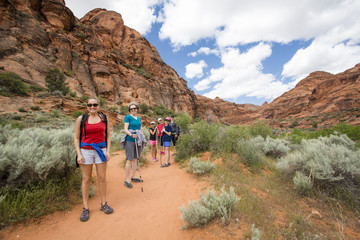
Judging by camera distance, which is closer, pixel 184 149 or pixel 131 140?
pixel 131 140

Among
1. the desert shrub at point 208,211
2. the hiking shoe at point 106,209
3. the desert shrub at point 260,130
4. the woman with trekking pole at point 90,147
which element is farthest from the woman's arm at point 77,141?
the desert shrub at point 260,130

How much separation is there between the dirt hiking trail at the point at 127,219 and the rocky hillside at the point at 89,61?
14.9 metres

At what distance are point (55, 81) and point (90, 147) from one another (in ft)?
73.5

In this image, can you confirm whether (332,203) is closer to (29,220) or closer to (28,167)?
(29,220)

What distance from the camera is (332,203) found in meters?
2.76

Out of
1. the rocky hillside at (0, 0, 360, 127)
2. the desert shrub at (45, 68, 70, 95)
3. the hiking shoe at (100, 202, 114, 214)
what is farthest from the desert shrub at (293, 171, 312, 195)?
the desert shrub at (45, 68, 70, 95)

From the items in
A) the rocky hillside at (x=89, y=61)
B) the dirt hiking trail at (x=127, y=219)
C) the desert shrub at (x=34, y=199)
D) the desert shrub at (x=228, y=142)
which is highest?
the rocky hillside at (x=89, y=61)

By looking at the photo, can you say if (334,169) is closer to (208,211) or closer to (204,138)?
(208,211)

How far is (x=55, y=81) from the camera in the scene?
1897 centimetres

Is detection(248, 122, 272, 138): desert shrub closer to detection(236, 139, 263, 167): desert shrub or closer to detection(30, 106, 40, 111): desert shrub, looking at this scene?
detection(236, 139, 263, 167): desert shrub

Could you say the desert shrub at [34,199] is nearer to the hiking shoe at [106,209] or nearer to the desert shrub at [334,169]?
the hiking shoe at [106,209]

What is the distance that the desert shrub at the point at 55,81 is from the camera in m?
18.0

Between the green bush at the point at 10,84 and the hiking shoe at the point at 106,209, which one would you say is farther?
the green bush at the point at 10,84

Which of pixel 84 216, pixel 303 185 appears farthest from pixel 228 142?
pixel 84 216
